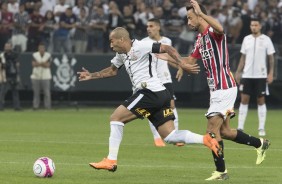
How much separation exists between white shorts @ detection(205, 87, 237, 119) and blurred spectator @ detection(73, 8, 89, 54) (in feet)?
65.5

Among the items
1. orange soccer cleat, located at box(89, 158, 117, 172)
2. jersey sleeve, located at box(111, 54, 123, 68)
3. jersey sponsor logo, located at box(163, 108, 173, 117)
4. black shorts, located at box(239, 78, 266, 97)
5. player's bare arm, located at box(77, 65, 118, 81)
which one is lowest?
orange soccer cleat, located at box(89, 158, 117, 172)

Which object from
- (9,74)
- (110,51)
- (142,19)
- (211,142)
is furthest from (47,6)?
(211,142)

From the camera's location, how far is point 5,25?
3241 centimetres

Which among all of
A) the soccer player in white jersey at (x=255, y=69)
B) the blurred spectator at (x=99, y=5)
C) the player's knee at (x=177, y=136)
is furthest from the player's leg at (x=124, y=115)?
the blurred spectator at (x=99, y=5)

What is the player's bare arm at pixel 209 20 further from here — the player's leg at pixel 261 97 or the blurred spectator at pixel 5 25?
the blurred spectator at pixel 5 25

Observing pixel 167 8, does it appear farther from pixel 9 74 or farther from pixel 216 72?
pixel 216 72

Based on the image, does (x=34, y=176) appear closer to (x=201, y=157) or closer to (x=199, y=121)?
(x=201, y=157)

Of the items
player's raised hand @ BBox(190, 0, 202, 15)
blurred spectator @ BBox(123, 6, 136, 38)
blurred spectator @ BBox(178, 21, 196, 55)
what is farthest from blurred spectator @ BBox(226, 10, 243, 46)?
player's raised hand @ BBox(190, 0, 202, 15)

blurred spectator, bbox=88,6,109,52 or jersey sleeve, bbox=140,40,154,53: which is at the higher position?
jersey sleeve, bbox=140,40,154,53

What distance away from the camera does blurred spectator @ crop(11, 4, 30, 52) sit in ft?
107

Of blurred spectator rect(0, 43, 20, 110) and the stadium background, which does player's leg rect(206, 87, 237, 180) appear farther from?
blurred spectator rect(0, 43, 20, 110)

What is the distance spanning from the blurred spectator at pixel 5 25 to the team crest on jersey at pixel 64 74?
6.59 ft

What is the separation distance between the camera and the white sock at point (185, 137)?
12508 millimetres

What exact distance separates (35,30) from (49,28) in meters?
0.52
